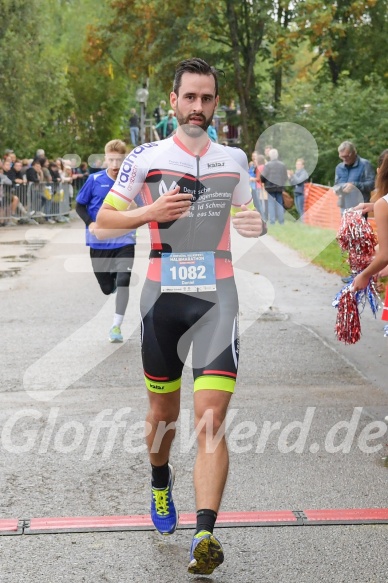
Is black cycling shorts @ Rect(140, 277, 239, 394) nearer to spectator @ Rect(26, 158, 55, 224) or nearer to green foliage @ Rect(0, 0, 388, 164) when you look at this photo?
spectator @ Rect(26, 158, 55, 224)

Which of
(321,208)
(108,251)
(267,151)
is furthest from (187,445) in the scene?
(321,208)

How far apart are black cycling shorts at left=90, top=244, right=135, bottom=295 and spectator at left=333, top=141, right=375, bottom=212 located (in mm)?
5719

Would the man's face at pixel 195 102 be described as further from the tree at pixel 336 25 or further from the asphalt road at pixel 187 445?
the tree at pixel 336 25

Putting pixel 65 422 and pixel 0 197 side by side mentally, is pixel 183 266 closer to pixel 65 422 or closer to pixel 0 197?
pixel 65 422

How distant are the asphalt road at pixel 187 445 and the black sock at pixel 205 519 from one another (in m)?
0.26

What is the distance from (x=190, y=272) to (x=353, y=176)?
11.8 meters

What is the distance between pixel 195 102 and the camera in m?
4.95

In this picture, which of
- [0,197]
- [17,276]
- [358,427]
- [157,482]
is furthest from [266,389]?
[0,197]

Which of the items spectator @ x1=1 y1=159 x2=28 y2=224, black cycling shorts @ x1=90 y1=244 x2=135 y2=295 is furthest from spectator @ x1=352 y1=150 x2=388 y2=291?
spectator @ x1=1 y1=159 x2=28 y2=224

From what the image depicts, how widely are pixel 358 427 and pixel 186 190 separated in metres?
3.04

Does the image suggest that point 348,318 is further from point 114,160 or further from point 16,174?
point 16,174

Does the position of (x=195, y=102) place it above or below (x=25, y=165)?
above

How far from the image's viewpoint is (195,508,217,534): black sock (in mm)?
4489

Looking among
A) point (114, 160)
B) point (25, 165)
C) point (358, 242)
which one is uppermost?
point (114, 160)
